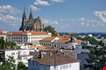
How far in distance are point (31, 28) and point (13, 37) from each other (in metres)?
24.7

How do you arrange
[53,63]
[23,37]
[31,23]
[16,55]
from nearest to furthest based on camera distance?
1. [53,63]
2. [16,55]
3. [23,37]
4. [31,23]

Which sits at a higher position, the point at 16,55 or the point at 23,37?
the point at 16,55

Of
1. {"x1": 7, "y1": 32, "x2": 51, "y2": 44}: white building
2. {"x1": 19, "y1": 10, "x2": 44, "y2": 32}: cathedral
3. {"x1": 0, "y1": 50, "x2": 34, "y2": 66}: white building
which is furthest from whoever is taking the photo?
{"x1": 19, "y1": 10, "x2": 44, "y2": 32}: cathedral

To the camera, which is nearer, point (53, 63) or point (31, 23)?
point (53, 63)

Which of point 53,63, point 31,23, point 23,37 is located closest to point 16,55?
point 53,63

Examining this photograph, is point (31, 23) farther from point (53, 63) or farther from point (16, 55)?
point (53, 63)

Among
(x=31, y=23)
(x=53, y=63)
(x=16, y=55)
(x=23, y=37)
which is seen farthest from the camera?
(x=31, y=23)

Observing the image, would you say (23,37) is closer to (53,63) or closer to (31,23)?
(31,23)

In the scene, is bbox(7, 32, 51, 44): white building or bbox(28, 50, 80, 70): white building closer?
bbox(28, 50, 80, 70): white building

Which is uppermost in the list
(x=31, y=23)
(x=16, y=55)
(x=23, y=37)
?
(x=31, y=23)

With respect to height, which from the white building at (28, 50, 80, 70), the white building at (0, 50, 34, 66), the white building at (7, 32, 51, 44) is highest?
the white building at (28, 50, 80, 70)

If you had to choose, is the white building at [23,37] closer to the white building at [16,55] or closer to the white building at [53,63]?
the white building at [16,55]

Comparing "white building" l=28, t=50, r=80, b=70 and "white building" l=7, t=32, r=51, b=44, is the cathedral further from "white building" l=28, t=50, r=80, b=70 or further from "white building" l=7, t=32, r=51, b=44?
"white building" l=28, t=50, r=80, b=70

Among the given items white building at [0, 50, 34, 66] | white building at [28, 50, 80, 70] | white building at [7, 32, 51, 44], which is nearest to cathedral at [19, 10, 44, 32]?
white building at [7, 32, 51, 44]
